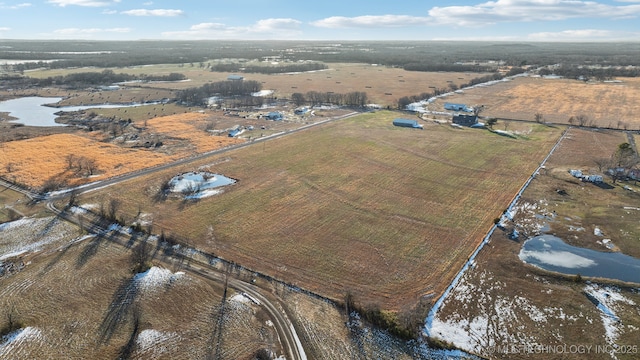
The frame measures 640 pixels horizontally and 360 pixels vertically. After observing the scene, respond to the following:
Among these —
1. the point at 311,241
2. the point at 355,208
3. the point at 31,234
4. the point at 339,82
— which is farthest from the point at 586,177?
the point at 339,82

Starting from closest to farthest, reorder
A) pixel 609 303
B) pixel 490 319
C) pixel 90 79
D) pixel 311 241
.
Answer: pixel 490 319, pixel 609 303, pixel 311 241, pixel 90 79

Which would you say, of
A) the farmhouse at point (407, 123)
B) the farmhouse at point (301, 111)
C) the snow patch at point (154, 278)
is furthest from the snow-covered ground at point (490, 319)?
the farmhouse at point (301, 111)

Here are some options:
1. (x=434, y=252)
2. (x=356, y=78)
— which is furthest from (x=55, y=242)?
(x=356, y=78)

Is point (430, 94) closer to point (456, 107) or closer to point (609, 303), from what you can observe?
point (456, 107)

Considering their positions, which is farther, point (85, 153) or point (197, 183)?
point (85, 153)

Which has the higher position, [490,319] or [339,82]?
[339,82]

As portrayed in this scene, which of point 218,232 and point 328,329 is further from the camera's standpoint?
point 218,232

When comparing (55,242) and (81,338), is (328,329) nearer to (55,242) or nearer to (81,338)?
(81,338)
